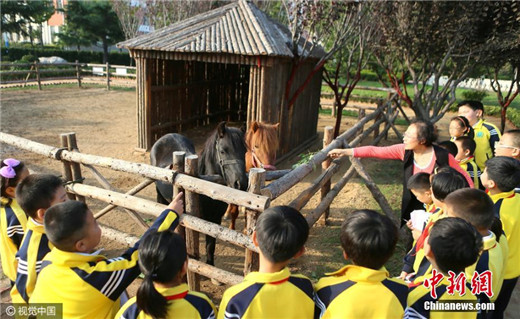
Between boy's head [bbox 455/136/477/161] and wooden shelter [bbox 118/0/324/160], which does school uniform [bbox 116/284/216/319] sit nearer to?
boy's head [bbox 455/136/477/161]

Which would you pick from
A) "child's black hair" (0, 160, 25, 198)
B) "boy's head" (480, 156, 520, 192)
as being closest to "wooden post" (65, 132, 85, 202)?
"child's black hair" (0, 160, 25, 198)

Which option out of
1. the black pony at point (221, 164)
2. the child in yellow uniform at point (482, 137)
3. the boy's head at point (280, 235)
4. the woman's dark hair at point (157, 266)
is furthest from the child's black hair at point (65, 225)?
the child in yellow uniform at point (482, 137)

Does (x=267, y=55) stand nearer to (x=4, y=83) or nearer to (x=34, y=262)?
(x=34, y=262)

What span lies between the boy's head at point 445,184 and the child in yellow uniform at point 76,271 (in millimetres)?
2229

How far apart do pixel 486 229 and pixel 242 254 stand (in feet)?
10.3

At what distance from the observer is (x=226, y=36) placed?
8.27m

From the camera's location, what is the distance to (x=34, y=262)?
212 cm

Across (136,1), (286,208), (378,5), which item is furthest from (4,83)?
(286,208)

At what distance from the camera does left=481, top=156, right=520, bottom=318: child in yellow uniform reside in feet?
8.18

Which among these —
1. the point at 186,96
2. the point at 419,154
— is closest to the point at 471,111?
the point at 419,154

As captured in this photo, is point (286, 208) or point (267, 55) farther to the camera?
point (267, 55)

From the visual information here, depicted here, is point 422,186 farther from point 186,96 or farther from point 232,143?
point 186,96

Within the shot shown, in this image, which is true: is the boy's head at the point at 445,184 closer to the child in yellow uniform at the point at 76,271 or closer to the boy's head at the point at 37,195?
the child in yellow uniform at the point at 76,271

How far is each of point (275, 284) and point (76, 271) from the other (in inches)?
42.4
